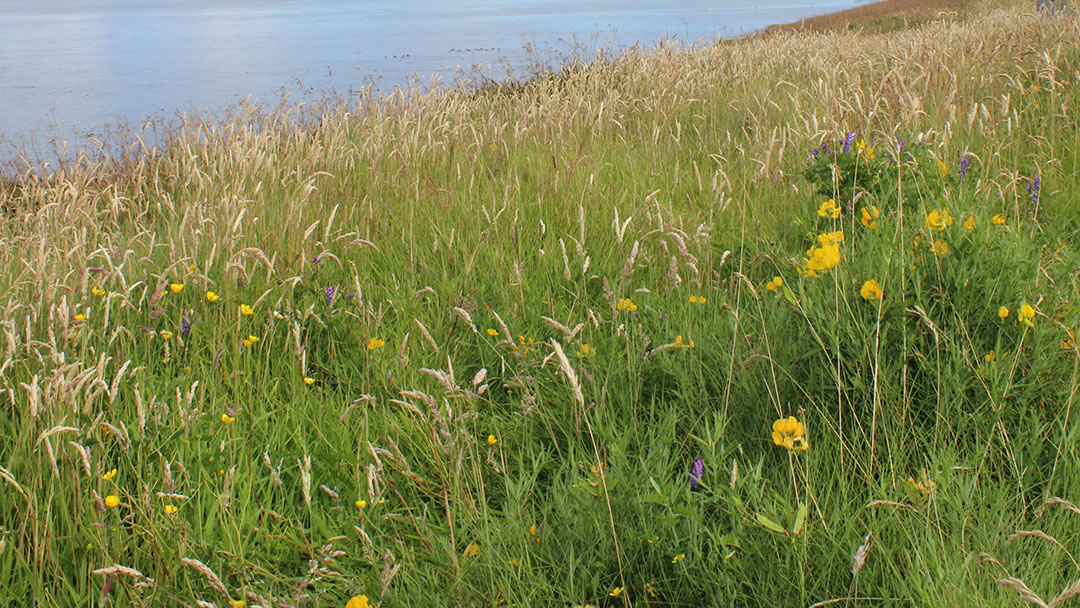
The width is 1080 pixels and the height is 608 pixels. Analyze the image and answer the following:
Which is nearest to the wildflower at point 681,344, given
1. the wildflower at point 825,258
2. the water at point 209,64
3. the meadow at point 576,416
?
the meadow at point 576,416

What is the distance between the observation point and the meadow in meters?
1.41

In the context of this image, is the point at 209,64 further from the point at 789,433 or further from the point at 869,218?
the point at 789,433

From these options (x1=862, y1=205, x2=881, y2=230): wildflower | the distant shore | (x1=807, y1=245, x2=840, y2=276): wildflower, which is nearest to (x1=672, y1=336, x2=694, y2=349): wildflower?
(x1=807, y1=245, x2=840, y2=276): wildflower

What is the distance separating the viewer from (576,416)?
5.94 feet

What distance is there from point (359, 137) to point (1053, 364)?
3.80 meters

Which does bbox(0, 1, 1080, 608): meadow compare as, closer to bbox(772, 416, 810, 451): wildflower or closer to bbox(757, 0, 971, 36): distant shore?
bbox(772, 416, 810, 451): wildflower

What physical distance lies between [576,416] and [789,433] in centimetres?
53

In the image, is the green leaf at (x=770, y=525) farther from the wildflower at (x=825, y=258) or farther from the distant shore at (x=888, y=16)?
the distant shore at (x=888, y=16)

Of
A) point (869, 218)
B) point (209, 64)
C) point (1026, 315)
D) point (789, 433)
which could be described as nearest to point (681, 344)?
point (789, 433)

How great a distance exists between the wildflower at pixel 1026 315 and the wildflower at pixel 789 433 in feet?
2.10

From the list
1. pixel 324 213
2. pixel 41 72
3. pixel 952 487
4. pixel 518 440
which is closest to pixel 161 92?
pixel 41 72

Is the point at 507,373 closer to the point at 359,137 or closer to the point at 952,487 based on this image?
the point at 952,487

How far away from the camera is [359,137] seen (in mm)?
4703

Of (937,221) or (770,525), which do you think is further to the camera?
(937,221)
